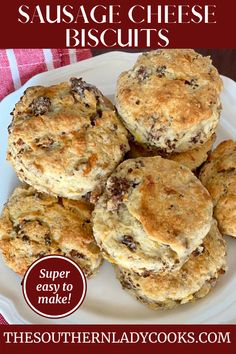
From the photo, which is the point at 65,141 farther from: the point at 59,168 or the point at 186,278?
the point at 186,278

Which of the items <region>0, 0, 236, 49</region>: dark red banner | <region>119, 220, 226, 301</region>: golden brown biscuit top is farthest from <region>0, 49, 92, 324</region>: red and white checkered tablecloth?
<region>119, 220, 226, 301</region>: golden brown biscuit top

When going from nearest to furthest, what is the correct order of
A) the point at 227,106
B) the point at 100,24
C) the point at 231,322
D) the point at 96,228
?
the point at 96,228, the point at 231,322, the point at 100,24, the point at 227,106

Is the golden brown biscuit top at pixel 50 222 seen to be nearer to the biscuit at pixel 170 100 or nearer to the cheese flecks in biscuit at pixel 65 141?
the cheese flecks in biscuit at pixel 65 141

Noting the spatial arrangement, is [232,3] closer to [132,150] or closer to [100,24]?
[100,24]

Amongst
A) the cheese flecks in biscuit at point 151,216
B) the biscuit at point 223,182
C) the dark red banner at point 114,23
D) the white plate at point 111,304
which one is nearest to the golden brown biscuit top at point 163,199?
the cheese flecks in biscuit at point 151,216

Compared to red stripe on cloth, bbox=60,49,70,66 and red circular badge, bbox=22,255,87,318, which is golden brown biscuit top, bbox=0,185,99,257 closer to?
red circular badge, bbox=22,255,87,318

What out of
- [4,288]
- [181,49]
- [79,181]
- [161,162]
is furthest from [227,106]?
[4,288]
